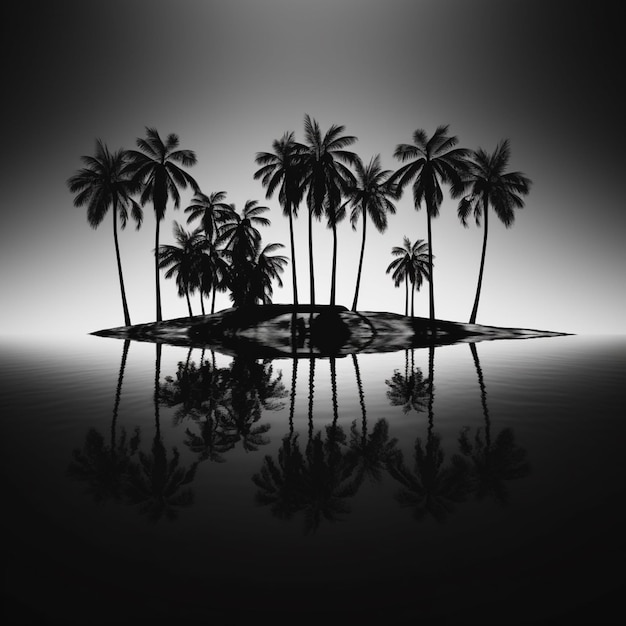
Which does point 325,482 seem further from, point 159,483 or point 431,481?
point 159,483

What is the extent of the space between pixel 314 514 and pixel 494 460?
86.9 inches

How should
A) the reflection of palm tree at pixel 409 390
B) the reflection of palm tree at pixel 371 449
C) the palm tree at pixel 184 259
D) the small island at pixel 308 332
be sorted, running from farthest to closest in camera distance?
the palm tree at pixel 184 259 < the small island at pixel 308 332 < the reflection of palm tree at pixel 409 390 < the reflection of palm tree at pixel 371 449

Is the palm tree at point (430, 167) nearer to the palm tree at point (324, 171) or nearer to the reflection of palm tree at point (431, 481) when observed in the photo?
the palm tree at point (324, 171)

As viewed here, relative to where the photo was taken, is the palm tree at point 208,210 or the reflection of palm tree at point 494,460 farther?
the palm tree at point 208,210

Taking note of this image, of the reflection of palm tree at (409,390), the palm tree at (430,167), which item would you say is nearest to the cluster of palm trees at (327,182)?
the palm tree at (430,167)

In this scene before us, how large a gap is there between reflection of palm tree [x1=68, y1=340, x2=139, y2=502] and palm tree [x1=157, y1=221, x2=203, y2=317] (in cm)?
3741

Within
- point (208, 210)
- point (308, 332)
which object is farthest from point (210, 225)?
point (308, 332)

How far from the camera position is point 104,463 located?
3.81 m

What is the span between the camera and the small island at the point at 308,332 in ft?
63.2

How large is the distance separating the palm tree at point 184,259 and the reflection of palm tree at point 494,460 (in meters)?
39.2

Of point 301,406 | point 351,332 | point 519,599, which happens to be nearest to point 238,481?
point 519,599

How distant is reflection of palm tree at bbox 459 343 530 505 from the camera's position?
3.19 m

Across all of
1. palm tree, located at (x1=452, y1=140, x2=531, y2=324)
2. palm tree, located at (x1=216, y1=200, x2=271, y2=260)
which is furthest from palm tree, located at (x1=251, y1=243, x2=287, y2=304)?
palm tree, located at (x1=452, y1=140, x2=531, y2=324)

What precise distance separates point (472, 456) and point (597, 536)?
1.47 metres
